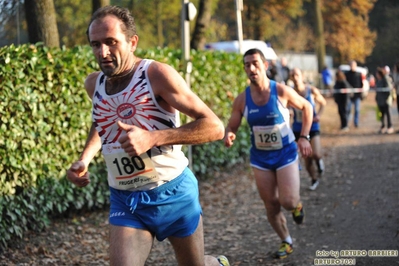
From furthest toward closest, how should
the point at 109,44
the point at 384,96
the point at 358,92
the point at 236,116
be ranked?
the point at 358,92 < the point at 384,96 < the point at 236,116 < the point at 109,44

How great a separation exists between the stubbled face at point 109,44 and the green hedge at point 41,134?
3481 mm

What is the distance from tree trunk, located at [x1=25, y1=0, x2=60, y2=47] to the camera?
30.8 ft

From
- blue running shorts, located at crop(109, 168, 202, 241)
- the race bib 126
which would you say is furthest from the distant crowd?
blue running shorts, located at crop(109, 168, 202, 241)

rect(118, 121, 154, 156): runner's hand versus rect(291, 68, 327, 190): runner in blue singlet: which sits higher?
rect(118, 121, 154, 156): runner's hand

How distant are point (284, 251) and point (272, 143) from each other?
118cm

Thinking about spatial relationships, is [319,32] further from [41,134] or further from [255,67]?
[255,67]

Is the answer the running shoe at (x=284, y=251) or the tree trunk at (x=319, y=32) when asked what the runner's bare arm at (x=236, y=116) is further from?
the tree trunk at (x=319, y=32)

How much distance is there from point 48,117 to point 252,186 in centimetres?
527

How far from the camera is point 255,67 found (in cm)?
718

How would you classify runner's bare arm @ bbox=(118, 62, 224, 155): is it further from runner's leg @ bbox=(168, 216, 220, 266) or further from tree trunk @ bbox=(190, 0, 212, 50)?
tree trunk @ bbox=(190, 0, 212, 50)

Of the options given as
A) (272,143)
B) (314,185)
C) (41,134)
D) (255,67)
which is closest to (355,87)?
(314,185)

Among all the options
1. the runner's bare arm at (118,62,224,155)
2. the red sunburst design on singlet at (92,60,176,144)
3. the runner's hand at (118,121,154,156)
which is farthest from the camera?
the red sunburst design on singlet at (92,60,176,144)

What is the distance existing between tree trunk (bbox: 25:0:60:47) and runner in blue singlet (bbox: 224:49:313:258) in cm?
341

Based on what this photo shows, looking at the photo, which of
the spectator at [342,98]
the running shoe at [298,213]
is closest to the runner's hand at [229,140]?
the running shoe at [298,213]
